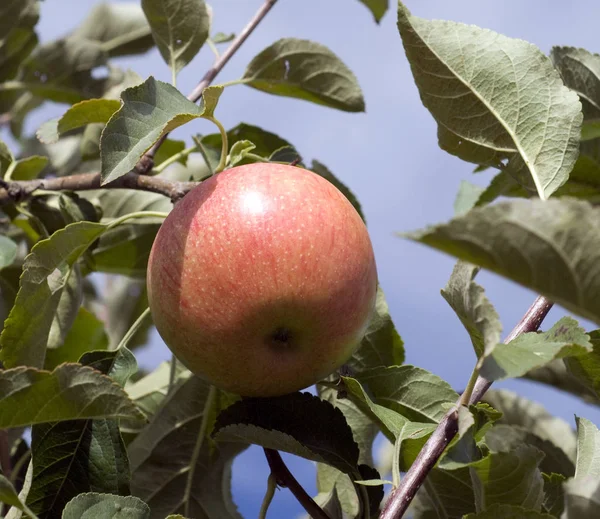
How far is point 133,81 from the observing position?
1938 mm

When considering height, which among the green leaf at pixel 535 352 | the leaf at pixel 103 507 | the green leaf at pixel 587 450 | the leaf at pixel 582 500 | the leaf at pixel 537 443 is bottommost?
the leaf at pixel 537 443

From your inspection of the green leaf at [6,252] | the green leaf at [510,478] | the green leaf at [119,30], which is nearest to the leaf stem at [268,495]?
the green leaf at [510,478]

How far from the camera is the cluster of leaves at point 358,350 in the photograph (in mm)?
965

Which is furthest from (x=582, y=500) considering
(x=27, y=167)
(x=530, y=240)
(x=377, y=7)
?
(x=377, y=7)

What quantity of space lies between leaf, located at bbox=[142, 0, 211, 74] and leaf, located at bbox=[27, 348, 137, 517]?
3.20 ft

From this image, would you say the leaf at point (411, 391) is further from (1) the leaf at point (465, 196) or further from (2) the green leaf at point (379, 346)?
(1) the leaf at point (465, 196)

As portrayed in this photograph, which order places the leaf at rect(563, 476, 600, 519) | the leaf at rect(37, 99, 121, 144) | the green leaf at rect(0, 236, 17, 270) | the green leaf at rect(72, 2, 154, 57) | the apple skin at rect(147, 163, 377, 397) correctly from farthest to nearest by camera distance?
the green leaf at rect(72, 2, 154, 57), the green leaf at rect(0, 236, 17, 270), the leaf at rect(37, 99, 121, 144), the apple skin at rect(147, 163, 377, 397), the leaf at rect(563, 476, 600, 519)

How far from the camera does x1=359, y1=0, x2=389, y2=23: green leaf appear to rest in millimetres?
2188

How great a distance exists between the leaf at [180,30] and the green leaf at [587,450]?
126 centimetres

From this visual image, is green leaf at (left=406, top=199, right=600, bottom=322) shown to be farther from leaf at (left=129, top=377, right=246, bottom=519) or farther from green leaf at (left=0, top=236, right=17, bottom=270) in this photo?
green leaf at (left=0, top=236, right=17, bottom=270)

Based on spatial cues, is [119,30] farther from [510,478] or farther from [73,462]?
[510,478]

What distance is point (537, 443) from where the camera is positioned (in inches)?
63.9

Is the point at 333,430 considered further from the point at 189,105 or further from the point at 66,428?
the point at 189,105

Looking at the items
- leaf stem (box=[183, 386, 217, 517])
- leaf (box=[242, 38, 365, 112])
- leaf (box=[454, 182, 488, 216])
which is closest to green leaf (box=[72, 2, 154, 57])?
leaf (box=[242, 38, 365, 112])
